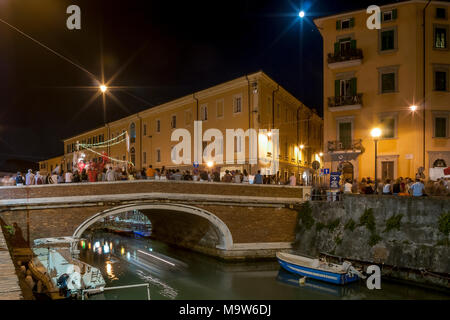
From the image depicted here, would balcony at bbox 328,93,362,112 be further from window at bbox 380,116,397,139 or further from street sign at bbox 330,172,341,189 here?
street sign at bbox 330,172,341,189

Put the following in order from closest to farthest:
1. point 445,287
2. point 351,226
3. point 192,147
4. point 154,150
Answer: point 445,287 < point 351,226 < point 192,147 < point 154,150

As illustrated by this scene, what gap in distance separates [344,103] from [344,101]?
134 millimetres

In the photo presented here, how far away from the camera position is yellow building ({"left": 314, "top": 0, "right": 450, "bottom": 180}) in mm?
21672

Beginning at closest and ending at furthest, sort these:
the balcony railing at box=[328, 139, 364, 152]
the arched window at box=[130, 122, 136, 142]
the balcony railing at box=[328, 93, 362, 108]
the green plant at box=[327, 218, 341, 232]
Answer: the green plant at box=[327, 218, 341, 232] → the balcony railing at box=[328, 93, 362, 108] → the balcony railing at box=[328, 139, 364, 152] → the arched window at box=[130, 122, 136, 142]

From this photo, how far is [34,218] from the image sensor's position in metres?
15.8

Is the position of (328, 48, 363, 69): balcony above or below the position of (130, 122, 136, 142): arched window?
above

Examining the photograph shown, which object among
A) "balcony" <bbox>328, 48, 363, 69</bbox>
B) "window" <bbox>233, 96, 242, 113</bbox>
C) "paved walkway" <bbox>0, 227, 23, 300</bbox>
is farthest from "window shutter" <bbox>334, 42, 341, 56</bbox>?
"paved walkway" <bbox>0, 227, 23, 300</bbox>

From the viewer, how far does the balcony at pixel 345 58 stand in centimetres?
2303

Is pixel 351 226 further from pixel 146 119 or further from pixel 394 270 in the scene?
pixel 146 119

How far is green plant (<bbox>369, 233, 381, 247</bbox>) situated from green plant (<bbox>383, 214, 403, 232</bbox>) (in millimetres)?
517

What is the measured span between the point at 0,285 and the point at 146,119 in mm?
32442

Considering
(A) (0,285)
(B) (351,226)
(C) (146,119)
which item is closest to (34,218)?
(A) (0,285)

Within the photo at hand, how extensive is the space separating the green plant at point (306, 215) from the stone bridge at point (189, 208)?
411 millimetres

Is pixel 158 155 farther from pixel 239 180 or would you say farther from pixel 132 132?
pixel 239 180
